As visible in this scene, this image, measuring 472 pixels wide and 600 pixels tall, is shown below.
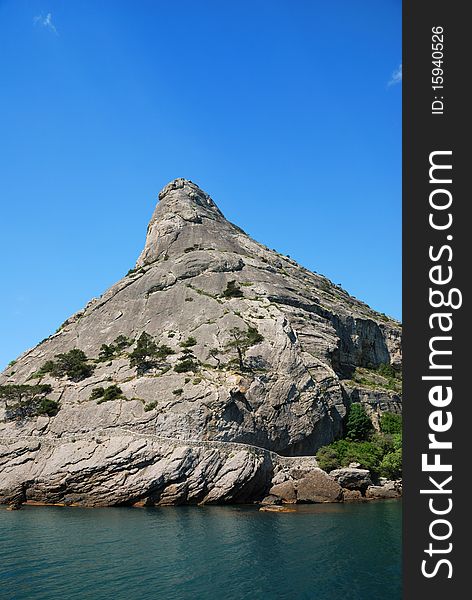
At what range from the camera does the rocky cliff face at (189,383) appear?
64625 mm

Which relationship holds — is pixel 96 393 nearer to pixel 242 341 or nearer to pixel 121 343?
pixel 121 343

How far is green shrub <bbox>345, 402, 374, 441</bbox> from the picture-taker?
8500cm

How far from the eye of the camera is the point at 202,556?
35.3 meters

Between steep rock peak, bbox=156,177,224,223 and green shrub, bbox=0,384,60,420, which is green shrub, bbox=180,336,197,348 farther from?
steep rock peak, bbox=156,177,224,223

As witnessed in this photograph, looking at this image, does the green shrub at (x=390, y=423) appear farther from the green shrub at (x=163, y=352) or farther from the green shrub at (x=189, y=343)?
the green shrub at (x=163, y=352)

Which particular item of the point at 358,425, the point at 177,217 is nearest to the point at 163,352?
the point at 358,425

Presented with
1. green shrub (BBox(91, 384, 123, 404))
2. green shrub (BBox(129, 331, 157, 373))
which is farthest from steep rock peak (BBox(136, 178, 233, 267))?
green shrub (BBox(91, 384, 123, 404))

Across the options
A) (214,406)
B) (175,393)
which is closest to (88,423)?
(175,393)

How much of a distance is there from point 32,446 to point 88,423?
8430 mm

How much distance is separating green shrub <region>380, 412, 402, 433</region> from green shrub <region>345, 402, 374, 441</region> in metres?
3.63

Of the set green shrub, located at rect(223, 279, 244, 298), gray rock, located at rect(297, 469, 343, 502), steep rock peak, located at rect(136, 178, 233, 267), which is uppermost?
steep rock peak, located at rect(136, 178, 233, 267)

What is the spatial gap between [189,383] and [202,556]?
1565 inches

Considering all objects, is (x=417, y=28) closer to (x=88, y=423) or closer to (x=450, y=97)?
(x=450, y=97)

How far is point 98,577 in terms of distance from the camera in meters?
30.5
